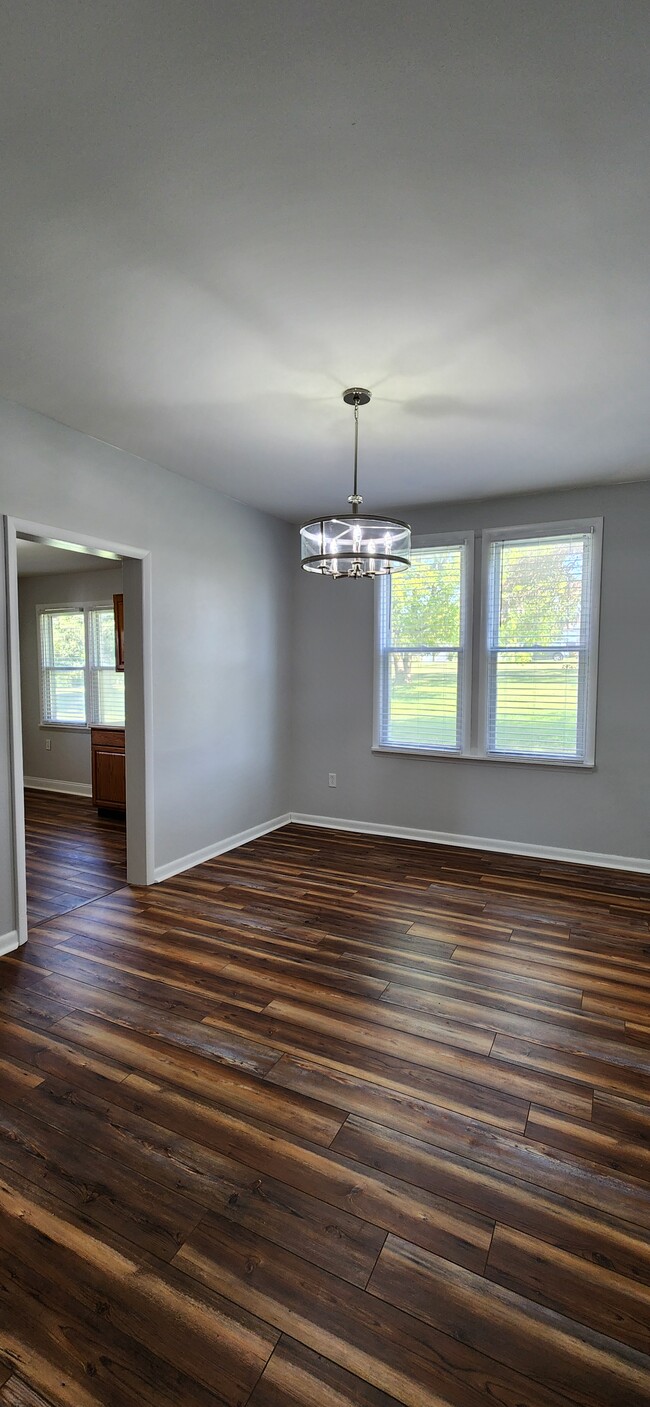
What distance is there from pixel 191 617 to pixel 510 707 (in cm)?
250

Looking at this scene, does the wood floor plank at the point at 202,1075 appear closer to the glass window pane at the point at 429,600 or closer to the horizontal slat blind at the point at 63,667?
the glass window pane at the point at 429,600

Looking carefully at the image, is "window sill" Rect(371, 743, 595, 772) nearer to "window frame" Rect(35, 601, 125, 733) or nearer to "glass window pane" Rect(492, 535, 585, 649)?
"glass window pane" Rect(492, 535, 585, 649)

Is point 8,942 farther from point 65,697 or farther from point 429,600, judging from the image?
point 65,697

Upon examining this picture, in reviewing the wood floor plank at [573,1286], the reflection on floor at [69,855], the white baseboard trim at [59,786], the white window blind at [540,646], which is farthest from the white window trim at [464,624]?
the white baseboard trim at [59,786]

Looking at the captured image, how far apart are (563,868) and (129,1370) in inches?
152

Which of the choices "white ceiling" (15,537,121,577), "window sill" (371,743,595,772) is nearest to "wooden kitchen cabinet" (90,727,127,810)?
"white ceiling" (15,537,121,577)

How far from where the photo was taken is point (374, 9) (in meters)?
1.23

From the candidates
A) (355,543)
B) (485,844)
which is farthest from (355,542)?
(485,844)

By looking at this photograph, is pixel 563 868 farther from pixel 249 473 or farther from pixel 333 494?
pixel 249 473

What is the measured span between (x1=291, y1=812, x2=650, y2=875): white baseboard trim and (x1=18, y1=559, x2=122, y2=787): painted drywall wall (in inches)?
122

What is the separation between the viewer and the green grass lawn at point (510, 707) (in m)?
4.61

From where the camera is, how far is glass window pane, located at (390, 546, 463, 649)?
16.1 ft

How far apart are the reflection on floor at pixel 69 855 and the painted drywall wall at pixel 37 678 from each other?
0.56 metres

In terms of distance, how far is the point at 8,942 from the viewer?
3.15 meters
